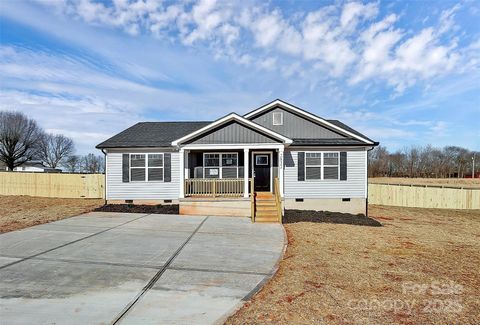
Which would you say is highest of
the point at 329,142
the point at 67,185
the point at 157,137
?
the point at 157,137

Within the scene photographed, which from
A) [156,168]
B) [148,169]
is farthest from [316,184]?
[148,169]

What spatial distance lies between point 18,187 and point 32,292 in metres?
23.0

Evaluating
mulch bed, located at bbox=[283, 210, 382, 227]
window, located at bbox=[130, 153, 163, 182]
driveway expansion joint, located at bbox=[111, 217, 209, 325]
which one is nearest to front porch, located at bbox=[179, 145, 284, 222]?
mulch bed, located at bbox=[283, 210, 382, 227]

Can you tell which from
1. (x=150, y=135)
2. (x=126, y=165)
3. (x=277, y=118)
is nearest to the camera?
(x=126, y=165)

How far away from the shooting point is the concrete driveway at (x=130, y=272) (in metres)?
3.93

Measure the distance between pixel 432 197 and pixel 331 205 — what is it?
1291 cm

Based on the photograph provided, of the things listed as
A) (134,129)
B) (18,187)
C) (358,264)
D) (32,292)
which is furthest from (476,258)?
(18,187)

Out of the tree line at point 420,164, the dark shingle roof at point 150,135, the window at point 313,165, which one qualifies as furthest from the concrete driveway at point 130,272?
the tree line at point 420,164

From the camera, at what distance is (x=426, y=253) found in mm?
7414

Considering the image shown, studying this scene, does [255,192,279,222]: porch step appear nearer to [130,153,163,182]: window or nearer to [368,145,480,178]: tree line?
[130,153,163,182]: window

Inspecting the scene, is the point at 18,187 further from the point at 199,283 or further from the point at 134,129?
the point at 199,283

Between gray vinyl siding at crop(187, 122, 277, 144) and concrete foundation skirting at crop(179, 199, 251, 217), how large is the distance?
272 cm

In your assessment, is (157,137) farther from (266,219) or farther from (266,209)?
(266,219)

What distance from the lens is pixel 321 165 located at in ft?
47.3
